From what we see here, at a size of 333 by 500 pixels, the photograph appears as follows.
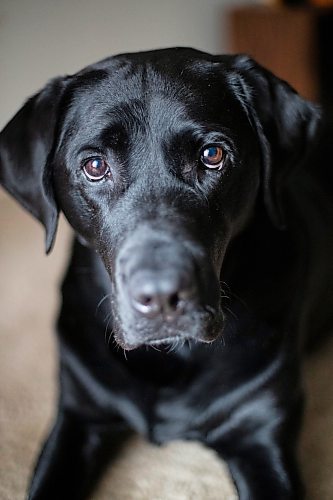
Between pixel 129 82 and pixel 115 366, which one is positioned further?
pixel 115 366

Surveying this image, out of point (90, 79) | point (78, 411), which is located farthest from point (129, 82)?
point (78, 411)

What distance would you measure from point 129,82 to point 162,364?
0.56 meters

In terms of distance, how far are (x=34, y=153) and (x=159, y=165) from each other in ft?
0.90

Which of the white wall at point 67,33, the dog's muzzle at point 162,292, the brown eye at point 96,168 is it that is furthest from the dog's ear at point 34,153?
the white wall at point 67,33

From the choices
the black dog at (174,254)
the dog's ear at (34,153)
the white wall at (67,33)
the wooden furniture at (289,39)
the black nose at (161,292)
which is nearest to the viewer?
the black nose at (161,292)

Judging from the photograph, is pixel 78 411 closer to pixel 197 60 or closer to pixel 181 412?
pixel 181 412

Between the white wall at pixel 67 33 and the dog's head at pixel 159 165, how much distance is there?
1.63 m

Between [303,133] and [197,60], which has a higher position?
[197,60]

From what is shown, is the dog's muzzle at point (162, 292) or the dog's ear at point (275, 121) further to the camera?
the dog's ear at point (275, 121)

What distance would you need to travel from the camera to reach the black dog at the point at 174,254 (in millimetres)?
1133

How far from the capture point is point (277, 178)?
1.37 metres

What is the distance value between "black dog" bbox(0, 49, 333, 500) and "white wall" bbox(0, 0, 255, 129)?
1629 mm

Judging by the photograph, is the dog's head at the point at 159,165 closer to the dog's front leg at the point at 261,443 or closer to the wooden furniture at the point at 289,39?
the dog's front leg at the point at 261,443

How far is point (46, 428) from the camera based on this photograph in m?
1.60
